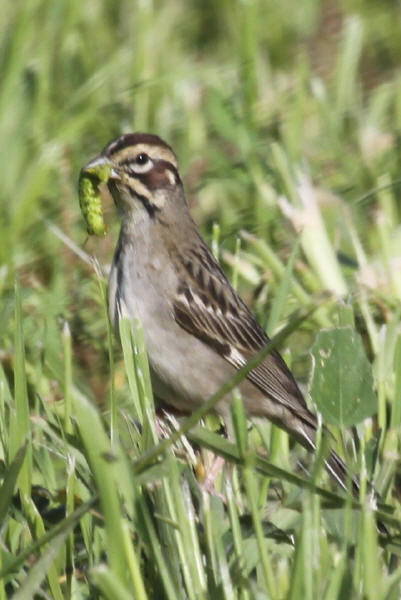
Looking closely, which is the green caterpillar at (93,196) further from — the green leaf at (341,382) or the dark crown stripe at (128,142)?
the green leaf at (341,382)

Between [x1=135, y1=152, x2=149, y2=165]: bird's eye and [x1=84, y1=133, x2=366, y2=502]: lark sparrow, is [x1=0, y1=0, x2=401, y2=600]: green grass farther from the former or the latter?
[x1=135, y1=152, x2=149, y2=165]: bird's eye

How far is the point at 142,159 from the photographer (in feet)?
13.0

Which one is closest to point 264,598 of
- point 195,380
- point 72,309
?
point 195,380

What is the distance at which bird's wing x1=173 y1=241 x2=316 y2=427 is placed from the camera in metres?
3.98

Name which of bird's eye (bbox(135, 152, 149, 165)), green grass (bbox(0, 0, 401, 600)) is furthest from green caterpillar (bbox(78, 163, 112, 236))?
green grass (bbox(0, 0, 401, 600))

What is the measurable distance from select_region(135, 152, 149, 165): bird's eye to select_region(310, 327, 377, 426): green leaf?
3.91 ft

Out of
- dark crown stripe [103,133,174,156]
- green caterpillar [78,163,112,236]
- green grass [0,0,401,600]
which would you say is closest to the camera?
green grass [0,0,401,600]

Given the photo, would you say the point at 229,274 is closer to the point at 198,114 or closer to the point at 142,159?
the point at 142,159

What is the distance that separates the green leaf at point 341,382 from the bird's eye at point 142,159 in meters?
1.19

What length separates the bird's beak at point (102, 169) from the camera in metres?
3.84

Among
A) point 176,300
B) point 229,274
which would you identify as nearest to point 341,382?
point 176,300

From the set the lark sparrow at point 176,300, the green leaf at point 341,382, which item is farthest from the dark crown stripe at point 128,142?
the green leaf at point 341,382

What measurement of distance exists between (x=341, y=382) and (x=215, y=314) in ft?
3.74

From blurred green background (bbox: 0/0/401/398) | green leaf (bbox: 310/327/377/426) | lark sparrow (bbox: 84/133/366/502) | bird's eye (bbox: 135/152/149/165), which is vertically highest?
blurred green background (bbox: 0/0/401/398)
